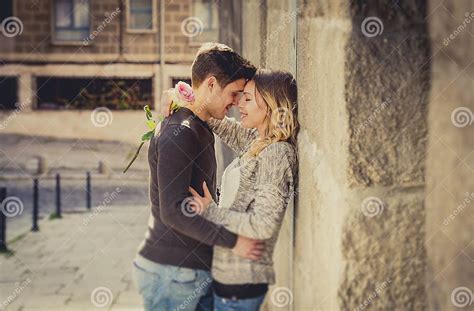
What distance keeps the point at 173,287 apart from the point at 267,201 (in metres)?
0.55

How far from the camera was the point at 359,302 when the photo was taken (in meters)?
1.86

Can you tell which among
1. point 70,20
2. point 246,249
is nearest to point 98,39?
point 70,20

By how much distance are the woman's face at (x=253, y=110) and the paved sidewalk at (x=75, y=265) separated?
3513 millimetres

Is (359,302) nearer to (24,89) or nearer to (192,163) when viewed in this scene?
(192,163)

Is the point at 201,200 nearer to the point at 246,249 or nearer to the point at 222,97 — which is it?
the point at 246,249

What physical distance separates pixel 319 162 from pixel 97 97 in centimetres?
1949

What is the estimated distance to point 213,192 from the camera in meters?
2.75

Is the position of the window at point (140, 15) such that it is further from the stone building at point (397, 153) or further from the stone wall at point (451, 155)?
the stone wall at point (451, 155)

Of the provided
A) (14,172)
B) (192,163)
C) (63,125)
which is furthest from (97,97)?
(192,163)

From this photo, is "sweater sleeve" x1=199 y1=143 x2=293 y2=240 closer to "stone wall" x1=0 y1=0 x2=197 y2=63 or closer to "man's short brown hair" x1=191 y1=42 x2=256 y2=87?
"man's short brown hair" x1=191 y1=42 x2=256 y2=87

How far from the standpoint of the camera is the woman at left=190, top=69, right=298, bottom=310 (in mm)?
2352

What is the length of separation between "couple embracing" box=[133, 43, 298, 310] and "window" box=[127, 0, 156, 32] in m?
18.9

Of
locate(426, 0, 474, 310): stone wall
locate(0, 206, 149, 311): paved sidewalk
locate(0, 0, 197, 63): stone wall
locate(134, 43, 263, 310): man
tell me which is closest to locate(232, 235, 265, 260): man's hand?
locate(134, 43, 263, 310): man

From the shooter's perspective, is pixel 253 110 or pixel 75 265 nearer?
pixel 253 110
